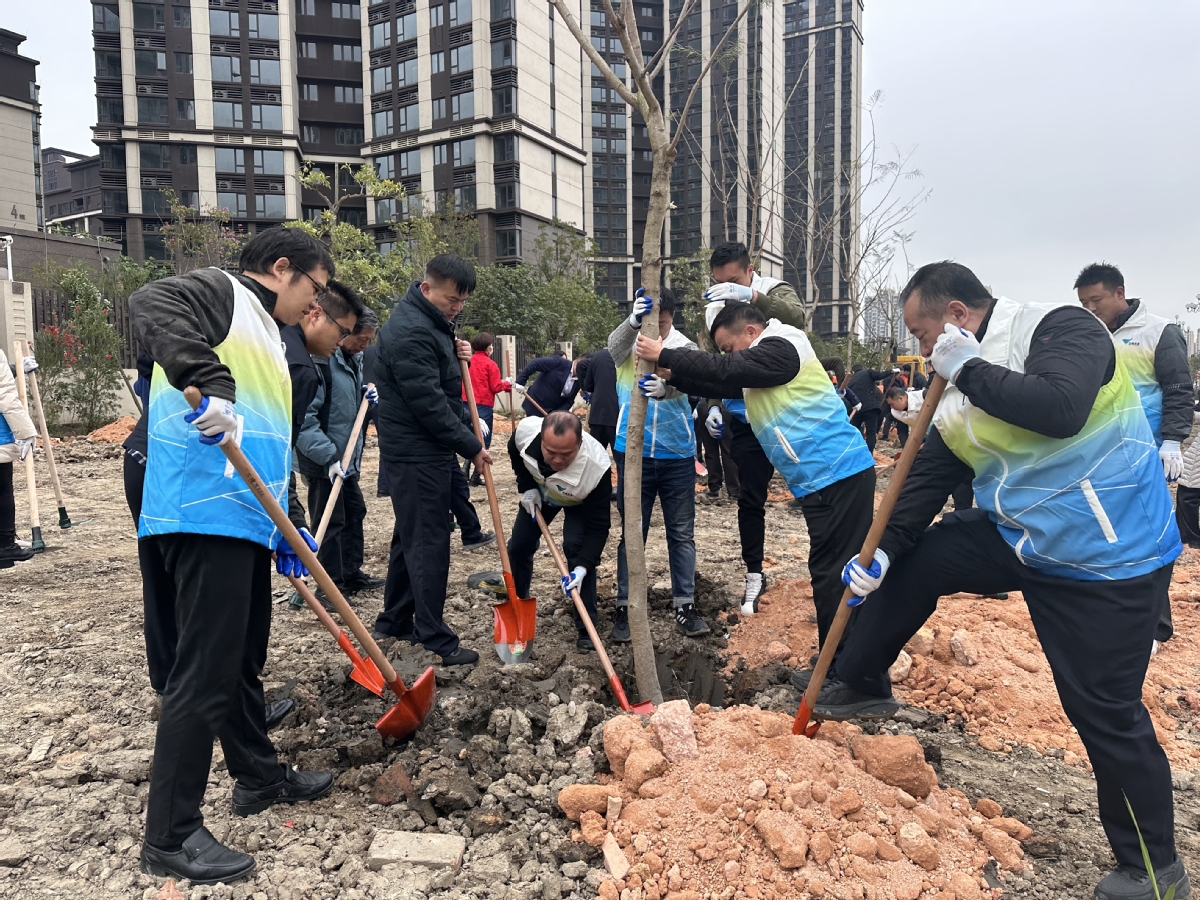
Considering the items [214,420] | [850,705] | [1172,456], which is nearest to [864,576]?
[850,705]

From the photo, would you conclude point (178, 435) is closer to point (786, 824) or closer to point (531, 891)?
point (531, 891)

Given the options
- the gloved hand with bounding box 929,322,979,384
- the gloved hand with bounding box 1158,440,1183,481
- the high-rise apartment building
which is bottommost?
the gloved hand with bounding box 1158,440,1183,481

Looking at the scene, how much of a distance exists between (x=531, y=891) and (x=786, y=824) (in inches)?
30.1

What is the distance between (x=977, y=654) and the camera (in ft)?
12.4

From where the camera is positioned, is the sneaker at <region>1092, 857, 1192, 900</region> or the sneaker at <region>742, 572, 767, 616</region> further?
the sneaker at <region>742, 572, 767, 616</region>

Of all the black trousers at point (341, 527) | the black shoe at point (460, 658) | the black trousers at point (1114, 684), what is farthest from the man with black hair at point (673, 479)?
the black trousers at point (1114, 684)

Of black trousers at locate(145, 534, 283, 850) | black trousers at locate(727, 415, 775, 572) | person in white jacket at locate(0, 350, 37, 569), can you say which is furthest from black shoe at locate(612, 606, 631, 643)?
person in white jacket at locate(0, 350, 37, 569)

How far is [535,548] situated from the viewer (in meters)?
4.27

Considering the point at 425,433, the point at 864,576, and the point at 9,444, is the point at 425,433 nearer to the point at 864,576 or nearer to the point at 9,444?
the point at 864,576

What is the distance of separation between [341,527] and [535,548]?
1391 millimetres

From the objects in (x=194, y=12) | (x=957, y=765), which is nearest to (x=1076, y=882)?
(x=957, y=765)

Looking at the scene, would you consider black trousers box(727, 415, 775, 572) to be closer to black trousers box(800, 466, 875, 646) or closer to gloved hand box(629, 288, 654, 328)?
black trousers box(800, 466, 875, 646)

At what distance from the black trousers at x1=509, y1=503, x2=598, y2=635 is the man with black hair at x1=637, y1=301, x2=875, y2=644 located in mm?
1208

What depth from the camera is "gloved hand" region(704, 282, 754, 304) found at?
399 centimetres
